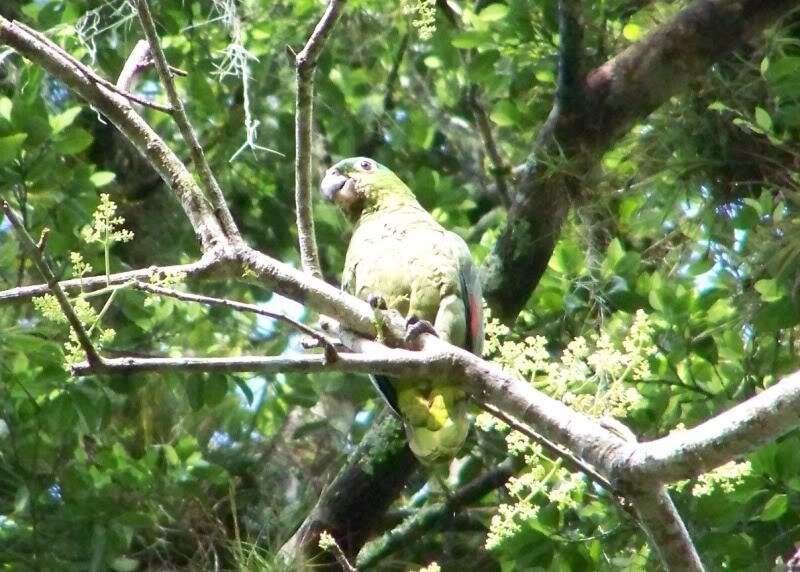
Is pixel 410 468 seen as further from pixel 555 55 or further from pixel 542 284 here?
pixel 555 55

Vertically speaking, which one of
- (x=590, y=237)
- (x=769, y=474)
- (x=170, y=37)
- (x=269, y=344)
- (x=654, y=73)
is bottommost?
(x=769, y=474)

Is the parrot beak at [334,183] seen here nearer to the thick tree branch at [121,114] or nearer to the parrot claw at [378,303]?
the parrot claw at [378,303]

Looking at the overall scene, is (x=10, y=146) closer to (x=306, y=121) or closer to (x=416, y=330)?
(x=306, y=121)

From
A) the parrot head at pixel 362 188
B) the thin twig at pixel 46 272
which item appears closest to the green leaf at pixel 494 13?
the parrot head at pixel 362 188

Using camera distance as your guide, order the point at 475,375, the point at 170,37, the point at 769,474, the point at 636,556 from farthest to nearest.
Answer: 1. the point at 170,37
2. the point at 636,556
3. the point at 769,474
4. the point at 475,375

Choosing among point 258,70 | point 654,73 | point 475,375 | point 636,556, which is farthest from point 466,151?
point 475,375

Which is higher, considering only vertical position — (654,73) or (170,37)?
(170,37)

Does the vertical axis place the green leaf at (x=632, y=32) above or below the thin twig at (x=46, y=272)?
above

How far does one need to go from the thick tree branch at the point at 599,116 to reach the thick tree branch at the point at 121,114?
1300mm

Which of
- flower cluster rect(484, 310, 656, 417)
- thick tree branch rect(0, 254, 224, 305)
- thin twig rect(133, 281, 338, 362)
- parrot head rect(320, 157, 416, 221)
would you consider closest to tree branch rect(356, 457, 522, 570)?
parrot head rect(320, 157, 416, 221)

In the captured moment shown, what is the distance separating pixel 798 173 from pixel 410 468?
1.38 metres

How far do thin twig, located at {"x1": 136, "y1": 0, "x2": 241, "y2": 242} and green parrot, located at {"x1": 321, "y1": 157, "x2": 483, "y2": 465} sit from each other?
0.41m

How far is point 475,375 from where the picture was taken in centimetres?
200

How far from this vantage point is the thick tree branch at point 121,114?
7.13ft
